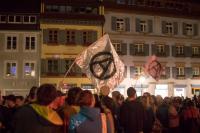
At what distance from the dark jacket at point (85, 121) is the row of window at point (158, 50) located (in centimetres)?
3859

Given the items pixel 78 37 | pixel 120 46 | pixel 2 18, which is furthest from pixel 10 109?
pixel 120 46

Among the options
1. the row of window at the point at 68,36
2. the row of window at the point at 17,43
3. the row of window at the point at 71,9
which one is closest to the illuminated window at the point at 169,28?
the row of window at the point at 71,9

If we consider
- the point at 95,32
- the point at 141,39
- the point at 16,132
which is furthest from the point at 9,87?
the point at 16,132

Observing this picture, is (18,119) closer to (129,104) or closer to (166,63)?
(129,104)

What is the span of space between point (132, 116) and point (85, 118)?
413 cm

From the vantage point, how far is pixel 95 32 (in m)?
43.3

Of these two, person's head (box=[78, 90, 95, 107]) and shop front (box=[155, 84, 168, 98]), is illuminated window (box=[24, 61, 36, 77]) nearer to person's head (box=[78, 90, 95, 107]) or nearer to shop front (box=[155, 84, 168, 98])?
shop front (box=[155, 84, 168, 98])

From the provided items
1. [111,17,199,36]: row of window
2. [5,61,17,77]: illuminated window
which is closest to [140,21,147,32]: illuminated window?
[111,17,199,36]: row of window

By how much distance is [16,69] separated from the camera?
41438 millimetres

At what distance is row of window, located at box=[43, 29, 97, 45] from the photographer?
138ft

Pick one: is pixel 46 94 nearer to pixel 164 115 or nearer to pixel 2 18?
pixel 164 115

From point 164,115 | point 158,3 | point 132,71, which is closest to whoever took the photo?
point 164,115

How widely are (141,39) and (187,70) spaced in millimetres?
6415

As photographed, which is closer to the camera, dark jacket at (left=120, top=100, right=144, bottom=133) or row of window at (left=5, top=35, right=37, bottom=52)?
dark jacket at (left=120, top=100, right=144, bottom=133)
